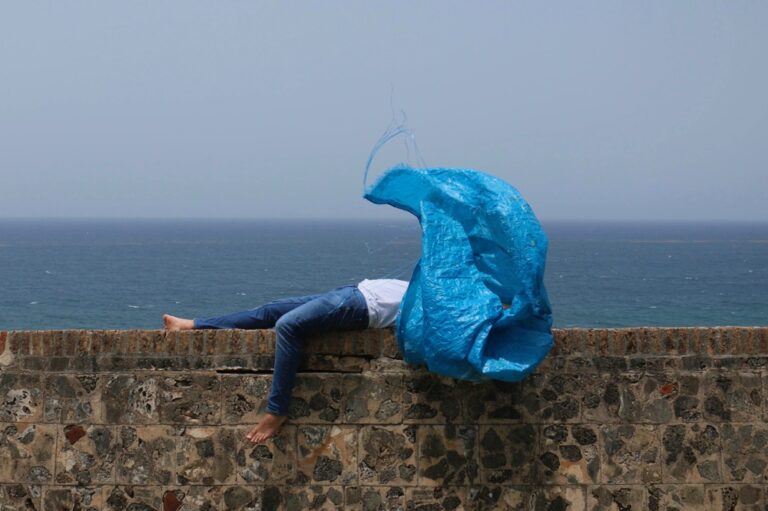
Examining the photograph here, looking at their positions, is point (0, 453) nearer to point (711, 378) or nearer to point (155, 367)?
point (155, 367)

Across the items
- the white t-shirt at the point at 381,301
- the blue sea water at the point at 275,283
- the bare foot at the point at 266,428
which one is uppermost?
the white t-shirt at the point at 381,301

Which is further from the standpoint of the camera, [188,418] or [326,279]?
[326,279]

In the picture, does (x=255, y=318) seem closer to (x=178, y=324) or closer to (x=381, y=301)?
(x=178, y=324)

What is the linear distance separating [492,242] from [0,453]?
3109 millimetres

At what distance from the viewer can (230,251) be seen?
12388 cm

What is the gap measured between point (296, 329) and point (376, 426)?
0.74m

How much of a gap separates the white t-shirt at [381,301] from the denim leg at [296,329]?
0.06 m

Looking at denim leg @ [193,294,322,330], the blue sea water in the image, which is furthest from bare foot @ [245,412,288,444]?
the blue sea water

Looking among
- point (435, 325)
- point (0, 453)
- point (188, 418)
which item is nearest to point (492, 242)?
point (435, 325)

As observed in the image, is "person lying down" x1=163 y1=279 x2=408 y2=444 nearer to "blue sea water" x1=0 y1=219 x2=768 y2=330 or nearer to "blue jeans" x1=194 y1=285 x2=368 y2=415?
"blue jeans" x1=194 y1=285 x2=368 y2=415

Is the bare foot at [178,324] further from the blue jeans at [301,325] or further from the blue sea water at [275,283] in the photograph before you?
the blue sea water at [275,283]

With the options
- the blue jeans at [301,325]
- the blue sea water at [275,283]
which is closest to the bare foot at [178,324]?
the blue jeans at [301,325]

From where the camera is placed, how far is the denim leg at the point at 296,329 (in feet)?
20.5

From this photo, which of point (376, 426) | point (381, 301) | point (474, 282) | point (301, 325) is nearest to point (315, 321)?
point (301, 325)
